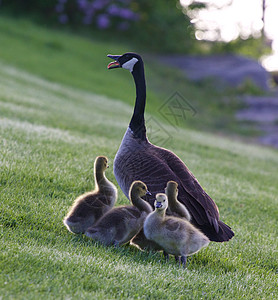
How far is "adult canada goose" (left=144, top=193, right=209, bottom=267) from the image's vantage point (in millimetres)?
3875

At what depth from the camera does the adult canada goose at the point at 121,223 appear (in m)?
4.08

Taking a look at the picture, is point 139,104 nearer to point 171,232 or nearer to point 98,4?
point 171,232

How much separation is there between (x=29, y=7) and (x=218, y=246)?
31.9 meters

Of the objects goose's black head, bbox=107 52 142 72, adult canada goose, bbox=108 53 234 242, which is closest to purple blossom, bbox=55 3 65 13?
goose's black head, bbox=107 52 142 72

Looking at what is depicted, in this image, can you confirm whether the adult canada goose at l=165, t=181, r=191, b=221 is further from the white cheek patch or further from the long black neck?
the white cheek patch

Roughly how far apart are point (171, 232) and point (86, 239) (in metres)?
0.89

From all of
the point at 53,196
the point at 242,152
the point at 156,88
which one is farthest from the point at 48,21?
the point at 53,196

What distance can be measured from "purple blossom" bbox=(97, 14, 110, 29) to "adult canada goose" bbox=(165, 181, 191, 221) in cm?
2997

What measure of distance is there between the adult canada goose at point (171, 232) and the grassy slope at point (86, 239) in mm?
213

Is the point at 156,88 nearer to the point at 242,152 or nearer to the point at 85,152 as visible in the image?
the point at 242,152

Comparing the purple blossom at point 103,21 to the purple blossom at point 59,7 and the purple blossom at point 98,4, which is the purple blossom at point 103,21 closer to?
the purple blossom at point 98,4

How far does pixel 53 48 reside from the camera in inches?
1049

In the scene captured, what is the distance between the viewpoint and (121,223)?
13.3ft

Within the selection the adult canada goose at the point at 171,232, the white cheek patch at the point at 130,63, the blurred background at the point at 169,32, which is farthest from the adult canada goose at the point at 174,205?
the blurred background at the point at 169,32
